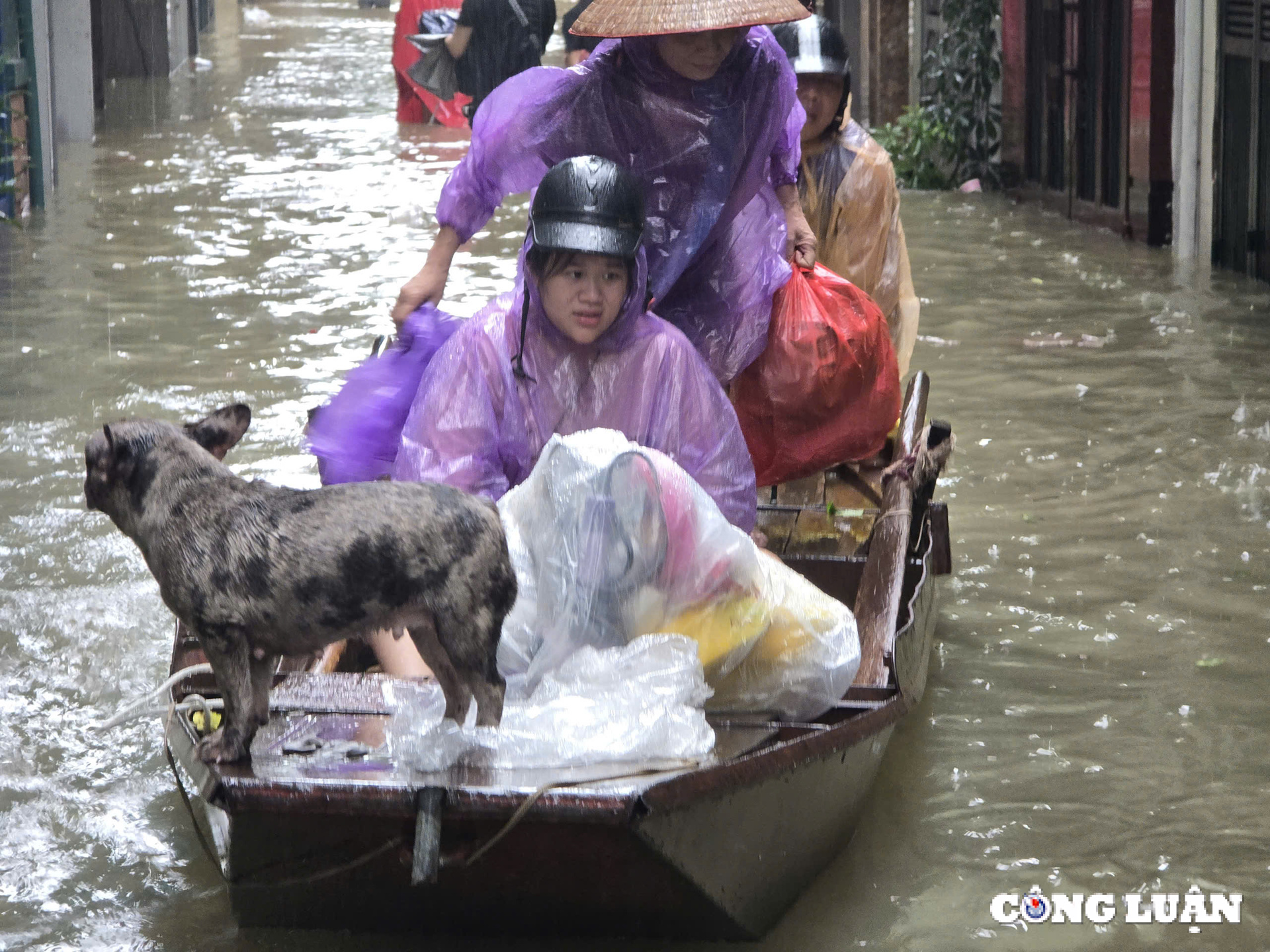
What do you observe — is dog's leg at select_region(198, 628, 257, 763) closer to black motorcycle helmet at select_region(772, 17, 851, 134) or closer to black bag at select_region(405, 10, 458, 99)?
black motorcycle helmet at select_region(772, 17, 851, 134)

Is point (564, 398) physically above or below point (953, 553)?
above

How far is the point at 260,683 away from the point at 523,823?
514mm

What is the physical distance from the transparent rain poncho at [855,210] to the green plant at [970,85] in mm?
7262

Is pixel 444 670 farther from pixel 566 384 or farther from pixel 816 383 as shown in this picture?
pixel 816 383

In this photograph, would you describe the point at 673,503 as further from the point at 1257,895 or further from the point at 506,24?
the point at 506,24

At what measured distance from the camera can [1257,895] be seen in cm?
363

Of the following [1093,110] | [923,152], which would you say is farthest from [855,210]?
[923,152]

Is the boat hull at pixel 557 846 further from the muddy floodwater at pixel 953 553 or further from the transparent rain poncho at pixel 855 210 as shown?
the transparent rain poncho at pixel 855 210

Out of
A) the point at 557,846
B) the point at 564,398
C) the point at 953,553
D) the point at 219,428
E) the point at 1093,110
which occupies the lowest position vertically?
the point at 953,553

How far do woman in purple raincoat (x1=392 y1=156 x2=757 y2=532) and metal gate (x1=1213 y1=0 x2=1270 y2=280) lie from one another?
20.2ft

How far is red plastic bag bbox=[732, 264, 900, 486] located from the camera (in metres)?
4.85

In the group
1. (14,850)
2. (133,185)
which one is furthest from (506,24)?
(14,850)

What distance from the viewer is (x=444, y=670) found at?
9.27ft

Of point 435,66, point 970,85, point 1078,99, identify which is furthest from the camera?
point 970,85
